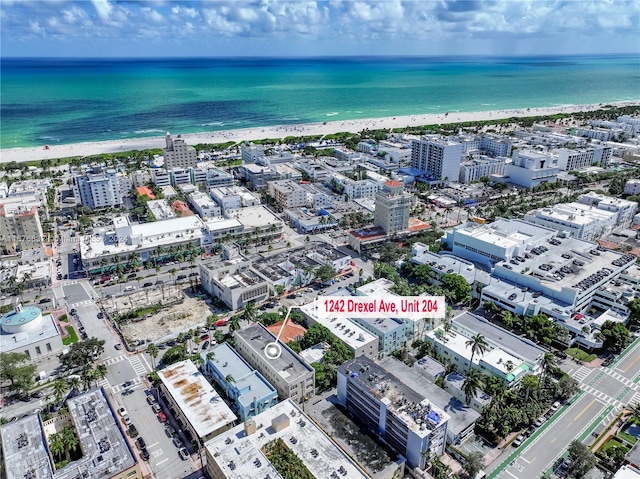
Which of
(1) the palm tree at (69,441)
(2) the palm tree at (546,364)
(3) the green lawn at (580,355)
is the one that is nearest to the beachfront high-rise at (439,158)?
(3) the green lawn at (580,355)

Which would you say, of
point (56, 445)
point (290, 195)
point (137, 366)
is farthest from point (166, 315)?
point (290, 195)

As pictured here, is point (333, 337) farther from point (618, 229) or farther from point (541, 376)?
point (618, 229)

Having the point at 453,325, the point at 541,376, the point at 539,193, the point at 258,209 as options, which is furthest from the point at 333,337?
the point at 539,193

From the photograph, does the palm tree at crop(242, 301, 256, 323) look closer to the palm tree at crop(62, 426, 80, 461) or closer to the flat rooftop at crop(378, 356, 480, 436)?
the flat rooftop at crop(378, 356, 480, 436)

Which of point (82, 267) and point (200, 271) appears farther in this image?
point (82, 267)

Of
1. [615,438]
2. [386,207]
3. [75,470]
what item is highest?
[386,207]
